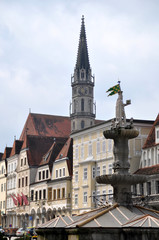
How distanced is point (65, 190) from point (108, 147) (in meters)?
12.3

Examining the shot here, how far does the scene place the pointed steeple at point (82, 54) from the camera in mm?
150500

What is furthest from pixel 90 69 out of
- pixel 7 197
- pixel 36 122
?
pixel 7 197

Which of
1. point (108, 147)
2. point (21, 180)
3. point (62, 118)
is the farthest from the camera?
point (62, 118)

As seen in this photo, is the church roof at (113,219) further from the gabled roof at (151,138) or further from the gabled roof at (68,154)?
the gabled roof at (68,154)

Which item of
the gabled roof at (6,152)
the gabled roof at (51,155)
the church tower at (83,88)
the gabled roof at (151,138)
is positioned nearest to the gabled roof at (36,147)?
the gabled roof at (51,155)

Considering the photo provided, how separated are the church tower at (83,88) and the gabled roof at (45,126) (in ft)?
55.1

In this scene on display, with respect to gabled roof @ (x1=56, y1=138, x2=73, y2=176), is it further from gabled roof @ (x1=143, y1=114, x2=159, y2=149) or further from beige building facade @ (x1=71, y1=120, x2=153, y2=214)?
gabled roof @ (x1=143, y1=114, x2=159, y2=149)

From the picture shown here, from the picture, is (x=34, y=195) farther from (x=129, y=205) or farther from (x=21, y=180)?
(x=129, y=205)

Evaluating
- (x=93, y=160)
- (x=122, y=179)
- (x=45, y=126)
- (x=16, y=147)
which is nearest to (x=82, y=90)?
(x=45, y=126)

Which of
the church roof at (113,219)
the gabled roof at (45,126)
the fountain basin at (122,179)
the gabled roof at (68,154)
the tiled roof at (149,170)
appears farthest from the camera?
the gabled roof at (45,126)

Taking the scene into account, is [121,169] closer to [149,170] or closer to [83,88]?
[149,170]

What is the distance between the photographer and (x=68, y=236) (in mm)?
21188

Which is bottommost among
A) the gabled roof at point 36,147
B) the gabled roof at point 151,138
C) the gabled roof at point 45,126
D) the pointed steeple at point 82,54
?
the gabled roof at point 151,138

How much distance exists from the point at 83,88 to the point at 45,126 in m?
31.3
